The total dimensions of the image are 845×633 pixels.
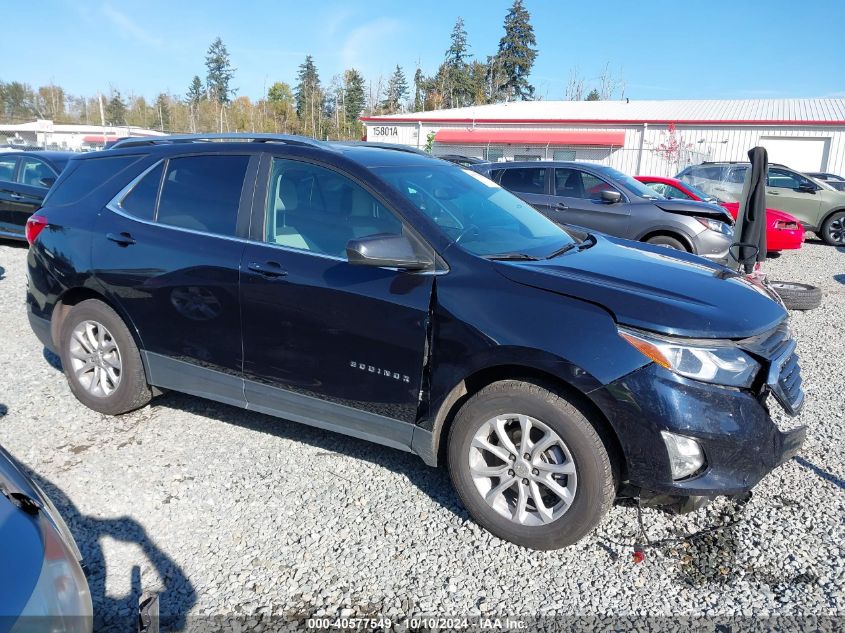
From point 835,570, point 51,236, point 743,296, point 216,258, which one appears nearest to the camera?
point 835,570

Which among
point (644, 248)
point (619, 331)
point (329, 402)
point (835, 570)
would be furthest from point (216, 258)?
point (835, 570)

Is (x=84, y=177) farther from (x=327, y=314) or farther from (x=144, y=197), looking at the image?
(x=327, y=314)

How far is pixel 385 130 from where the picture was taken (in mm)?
35250

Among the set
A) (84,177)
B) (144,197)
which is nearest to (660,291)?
(144,197)

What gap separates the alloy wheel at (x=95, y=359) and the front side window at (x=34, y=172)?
25.3ft

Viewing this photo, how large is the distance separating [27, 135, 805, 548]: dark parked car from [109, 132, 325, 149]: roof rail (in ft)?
0.12

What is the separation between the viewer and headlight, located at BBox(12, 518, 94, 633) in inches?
57.2

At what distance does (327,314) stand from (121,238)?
1.67m

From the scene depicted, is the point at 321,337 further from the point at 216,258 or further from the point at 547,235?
the point at 547,235

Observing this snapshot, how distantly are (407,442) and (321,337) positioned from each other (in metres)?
0.71

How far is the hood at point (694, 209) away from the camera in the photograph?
30.0 feet

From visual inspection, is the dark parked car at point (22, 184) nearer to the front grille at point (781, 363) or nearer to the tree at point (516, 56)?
the front grille at point (781, 363)

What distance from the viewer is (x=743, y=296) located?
2996 mm

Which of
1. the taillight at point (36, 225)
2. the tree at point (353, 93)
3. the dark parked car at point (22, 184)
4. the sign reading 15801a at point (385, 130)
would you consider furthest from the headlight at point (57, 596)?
the tree at point (353, 93)
